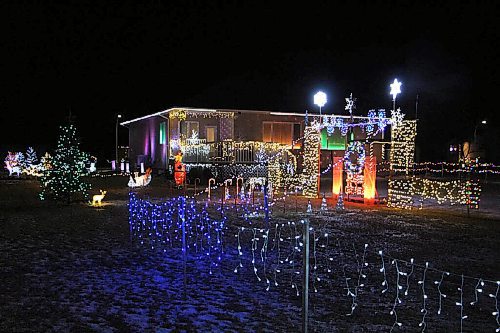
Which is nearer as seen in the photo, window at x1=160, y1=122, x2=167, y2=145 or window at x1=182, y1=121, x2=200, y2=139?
window at x1=182, y1=121, x2=200, y2=139

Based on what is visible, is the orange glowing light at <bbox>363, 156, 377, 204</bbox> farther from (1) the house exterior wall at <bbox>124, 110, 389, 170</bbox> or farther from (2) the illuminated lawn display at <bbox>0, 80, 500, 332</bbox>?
(1) the house exterior wall at <bbox>124, 110, 389, 170</bbox>

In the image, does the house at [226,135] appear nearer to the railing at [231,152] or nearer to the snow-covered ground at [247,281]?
the railing at [231,152]

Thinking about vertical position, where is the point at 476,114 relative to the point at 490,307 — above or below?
above

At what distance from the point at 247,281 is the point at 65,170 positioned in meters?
12.8

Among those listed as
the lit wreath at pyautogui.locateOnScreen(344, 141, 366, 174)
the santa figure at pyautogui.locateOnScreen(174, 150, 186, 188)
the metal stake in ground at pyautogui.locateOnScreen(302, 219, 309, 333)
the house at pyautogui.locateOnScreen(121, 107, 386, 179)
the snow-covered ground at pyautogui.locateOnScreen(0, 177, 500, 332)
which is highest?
the house at pyautogui.locateOnScreen(121, 107, 386, 179)

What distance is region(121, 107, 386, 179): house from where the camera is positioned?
27703 mm

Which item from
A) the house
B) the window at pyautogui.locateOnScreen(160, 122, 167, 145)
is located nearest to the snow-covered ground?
the house

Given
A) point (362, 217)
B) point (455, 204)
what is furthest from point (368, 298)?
point (455, 204)

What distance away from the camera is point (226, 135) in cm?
3070

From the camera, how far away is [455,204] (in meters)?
17.4

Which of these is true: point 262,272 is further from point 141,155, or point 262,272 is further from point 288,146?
point 141,155

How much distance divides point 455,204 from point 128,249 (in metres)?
12.6

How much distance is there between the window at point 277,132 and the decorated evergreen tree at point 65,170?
15.5 m

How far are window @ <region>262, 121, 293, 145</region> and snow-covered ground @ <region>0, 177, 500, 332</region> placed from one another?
20.0 meters
